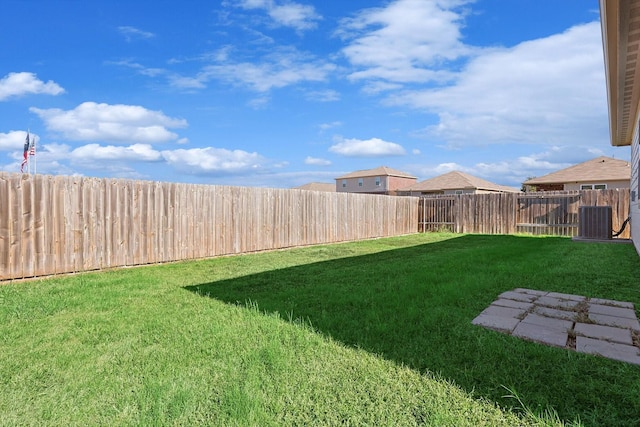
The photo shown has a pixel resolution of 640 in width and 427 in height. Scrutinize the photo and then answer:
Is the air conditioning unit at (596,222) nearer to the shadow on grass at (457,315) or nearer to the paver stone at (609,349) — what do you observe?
the shadow on grass at (457,315)

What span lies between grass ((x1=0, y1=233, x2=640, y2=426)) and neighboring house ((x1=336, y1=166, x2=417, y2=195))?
35.3 metres

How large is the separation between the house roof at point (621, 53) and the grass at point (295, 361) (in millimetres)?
2841

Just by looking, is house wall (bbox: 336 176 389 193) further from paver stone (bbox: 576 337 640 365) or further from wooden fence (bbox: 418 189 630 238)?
paver stone (bbox: 576 337 640 365)

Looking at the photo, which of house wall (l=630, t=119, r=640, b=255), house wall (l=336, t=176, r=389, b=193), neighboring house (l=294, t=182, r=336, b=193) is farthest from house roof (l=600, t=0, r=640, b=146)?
neighboring house (l=294, t=182, r=336, b=193)

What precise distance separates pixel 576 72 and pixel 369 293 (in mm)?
9235

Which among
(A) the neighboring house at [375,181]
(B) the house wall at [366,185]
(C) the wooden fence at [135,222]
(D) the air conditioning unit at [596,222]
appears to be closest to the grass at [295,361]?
(C) the wooden fence at [135,222]

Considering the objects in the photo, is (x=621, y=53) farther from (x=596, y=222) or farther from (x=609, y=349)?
(x=596, y=222)

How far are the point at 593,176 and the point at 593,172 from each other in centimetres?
62

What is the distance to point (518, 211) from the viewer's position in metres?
13.1

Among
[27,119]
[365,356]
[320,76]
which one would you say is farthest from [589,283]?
[27,119]

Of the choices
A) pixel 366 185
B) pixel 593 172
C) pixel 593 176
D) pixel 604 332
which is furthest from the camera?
pixel 366 185

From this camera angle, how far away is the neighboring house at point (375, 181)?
40000 millimetres

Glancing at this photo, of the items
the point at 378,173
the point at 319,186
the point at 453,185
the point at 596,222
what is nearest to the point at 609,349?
the point at 596,222

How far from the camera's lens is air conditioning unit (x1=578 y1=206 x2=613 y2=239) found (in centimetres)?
932
